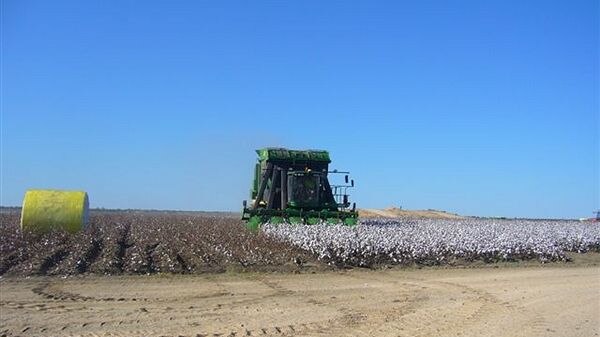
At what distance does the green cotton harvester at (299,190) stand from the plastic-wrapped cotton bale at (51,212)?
248 inches

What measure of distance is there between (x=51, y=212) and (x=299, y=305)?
13.9 m

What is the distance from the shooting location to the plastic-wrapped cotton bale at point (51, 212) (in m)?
21.3

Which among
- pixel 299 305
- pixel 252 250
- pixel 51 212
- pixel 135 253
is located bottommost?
pixel 299 305

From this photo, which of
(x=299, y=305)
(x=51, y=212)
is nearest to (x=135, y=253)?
(x=51, y=212)

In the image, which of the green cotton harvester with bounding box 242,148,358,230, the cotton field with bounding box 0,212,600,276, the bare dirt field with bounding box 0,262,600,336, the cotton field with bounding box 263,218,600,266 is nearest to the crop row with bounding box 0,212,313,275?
the cotton field with bounding box 0,212,600,276

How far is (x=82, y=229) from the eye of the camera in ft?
71.8

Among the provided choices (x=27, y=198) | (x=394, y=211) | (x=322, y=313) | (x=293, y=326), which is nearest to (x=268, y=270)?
(x=322, y=313)

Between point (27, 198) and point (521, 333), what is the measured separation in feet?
58.2

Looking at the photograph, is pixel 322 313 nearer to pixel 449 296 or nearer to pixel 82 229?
pixel 449 296

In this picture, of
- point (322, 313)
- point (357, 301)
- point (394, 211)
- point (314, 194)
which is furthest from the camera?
point (394, 211)

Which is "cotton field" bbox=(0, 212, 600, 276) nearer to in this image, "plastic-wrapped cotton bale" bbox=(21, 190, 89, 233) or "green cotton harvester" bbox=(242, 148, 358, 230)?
"plastic-wrapped cotton bale" bbox=(21, 190, 89, 233)

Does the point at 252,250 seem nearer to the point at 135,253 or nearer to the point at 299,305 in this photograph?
the point at 135,253

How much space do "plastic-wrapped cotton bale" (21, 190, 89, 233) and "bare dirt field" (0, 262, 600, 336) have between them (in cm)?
875

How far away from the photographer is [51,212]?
21.6m
